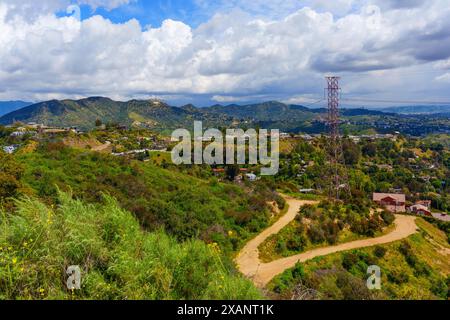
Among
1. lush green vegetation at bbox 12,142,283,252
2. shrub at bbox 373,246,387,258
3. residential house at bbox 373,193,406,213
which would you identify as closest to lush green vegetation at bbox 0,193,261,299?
lush green vegetation at bbox 12,142,283,252

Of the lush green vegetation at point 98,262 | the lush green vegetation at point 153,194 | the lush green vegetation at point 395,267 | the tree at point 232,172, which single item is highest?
the lush green vegetation at point 98,262

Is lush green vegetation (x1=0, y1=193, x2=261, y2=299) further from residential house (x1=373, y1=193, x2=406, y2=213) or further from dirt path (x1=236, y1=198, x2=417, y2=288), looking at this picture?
residential house (x1=373, y1=193, x2=406, y2=213)

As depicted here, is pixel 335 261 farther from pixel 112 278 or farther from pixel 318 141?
pixel 318 141

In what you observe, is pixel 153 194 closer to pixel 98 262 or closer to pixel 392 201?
pixel 98 262

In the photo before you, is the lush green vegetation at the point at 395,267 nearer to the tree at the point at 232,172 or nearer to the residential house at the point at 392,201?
the residential house at the point at 392,201

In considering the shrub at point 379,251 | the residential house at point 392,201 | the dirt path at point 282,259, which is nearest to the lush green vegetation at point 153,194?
the dirt path at point 282,259

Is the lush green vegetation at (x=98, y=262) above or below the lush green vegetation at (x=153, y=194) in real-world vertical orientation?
above
